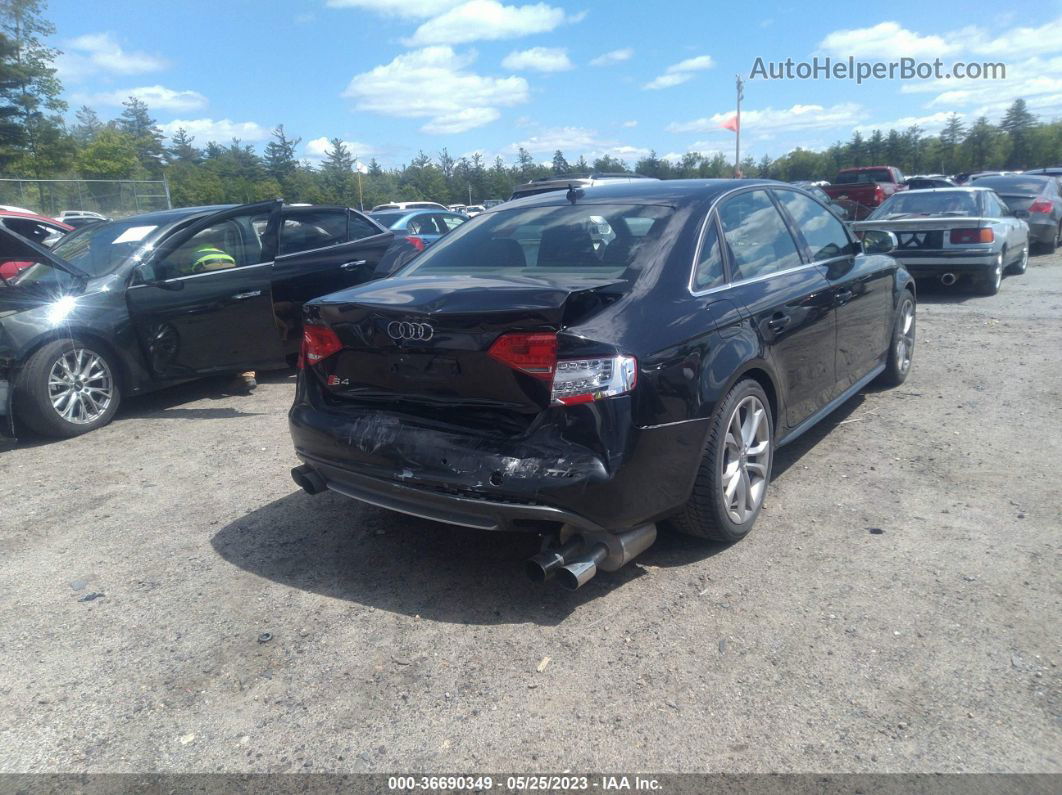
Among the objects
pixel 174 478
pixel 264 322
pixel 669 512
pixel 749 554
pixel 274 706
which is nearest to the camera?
pixel 274 706

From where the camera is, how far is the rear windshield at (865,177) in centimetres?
2519

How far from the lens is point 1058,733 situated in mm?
2457

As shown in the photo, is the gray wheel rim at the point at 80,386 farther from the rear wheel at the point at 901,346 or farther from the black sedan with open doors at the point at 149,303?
the rear wheel at the point at 901,346

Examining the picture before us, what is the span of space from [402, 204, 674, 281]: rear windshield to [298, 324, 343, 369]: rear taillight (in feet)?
2.22

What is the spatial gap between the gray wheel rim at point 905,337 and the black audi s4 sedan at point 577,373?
2186mm

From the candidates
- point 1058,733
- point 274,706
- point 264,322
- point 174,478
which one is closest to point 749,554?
point 1058,733

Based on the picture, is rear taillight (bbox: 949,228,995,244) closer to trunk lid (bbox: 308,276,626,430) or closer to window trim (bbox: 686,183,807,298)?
window trim (bbox: 686,183,807,298)

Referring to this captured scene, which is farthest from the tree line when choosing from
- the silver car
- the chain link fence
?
the silver car

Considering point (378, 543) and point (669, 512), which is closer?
point (669, 512)

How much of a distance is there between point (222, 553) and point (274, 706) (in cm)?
136

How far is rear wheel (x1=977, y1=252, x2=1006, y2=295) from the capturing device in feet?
35.6

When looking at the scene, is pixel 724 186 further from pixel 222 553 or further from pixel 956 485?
pixel 222 553

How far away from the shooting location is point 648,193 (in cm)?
415

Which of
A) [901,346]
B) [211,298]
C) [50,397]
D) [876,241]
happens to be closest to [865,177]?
[901,346]
